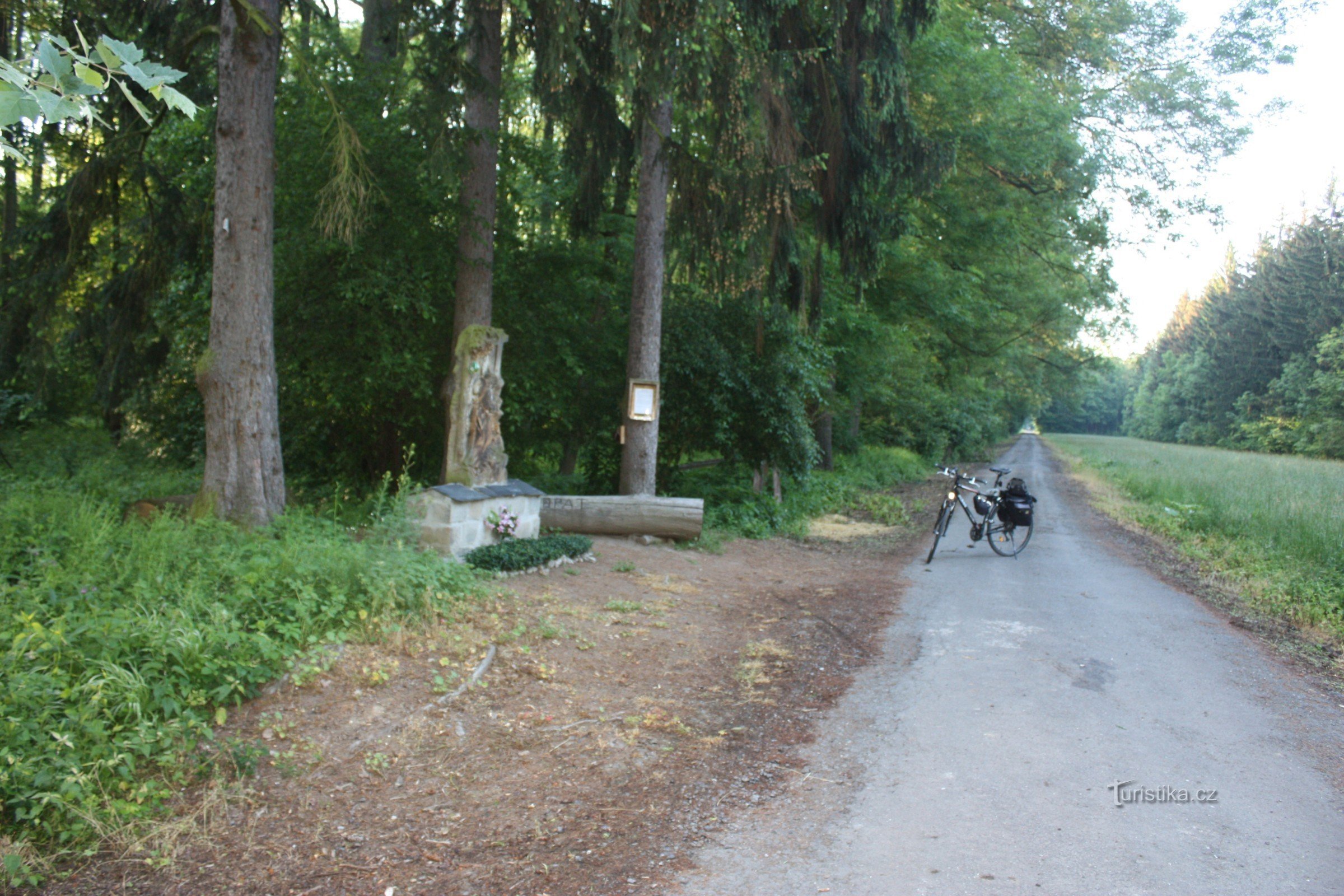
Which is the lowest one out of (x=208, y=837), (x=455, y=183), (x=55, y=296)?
(x=208, y=837)

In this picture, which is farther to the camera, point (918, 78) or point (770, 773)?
point (918, 78)

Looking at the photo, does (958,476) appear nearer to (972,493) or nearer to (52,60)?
(972,493)

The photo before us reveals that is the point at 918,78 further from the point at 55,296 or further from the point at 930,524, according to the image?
the point at 55,296

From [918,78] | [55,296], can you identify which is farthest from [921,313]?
[55,296]

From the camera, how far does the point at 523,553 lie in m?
8.20

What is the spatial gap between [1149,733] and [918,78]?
14.1 meters

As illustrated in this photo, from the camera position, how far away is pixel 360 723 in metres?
4.61

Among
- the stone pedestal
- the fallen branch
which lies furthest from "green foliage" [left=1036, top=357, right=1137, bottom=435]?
the fallen branch

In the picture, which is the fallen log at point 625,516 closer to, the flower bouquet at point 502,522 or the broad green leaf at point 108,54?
the flower bouquet at point 502,522

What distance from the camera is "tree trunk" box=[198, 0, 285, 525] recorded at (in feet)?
25.4

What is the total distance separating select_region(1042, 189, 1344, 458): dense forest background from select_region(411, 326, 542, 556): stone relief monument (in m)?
30.9

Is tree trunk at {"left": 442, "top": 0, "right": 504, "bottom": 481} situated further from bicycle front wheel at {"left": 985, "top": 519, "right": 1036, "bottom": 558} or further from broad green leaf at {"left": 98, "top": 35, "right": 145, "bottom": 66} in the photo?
broad green leaf at {"left": 98, "top": 35, "right": 145, "bottom": 66}

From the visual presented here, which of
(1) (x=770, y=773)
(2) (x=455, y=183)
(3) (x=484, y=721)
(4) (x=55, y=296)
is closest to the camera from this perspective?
(1) (x=770, y=773)

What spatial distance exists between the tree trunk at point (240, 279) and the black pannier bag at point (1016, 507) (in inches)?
360
